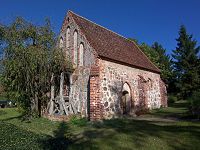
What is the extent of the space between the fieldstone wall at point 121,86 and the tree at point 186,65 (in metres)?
12.7

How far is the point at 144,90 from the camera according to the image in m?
23.7

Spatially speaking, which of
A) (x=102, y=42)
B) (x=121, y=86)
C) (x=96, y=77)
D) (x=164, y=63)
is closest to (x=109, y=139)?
(x=96, y=77)

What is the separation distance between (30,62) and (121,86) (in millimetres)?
7092

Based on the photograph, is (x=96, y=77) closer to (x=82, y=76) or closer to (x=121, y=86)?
(x=82, y=76)

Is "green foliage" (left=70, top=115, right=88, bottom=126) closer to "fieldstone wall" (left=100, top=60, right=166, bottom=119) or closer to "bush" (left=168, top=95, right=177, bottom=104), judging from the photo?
"fieldstone wall" (left=100, top=60, right=166, bottom=119)

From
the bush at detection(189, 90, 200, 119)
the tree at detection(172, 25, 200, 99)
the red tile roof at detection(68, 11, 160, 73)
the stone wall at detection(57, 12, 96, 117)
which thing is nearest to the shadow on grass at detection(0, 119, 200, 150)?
the bush at detection(189, 90, 200, 119)

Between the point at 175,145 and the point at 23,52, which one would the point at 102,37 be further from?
the point at 175,145

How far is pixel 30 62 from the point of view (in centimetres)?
1780

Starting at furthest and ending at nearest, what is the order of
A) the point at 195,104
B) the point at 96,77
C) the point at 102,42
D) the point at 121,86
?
the point at 102,42 → the point at 121,86 → the point at 195,104 → the point at 96,77

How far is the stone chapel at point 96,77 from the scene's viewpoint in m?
18.1

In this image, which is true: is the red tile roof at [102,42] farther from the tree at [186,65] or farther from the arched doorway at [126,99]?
the tree at [186,65]

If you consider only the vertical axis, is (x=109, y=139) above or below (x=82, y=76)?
below

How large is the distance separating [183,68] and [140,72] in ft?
61.9

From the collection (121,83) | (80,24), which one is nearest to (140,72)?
(121,83)
